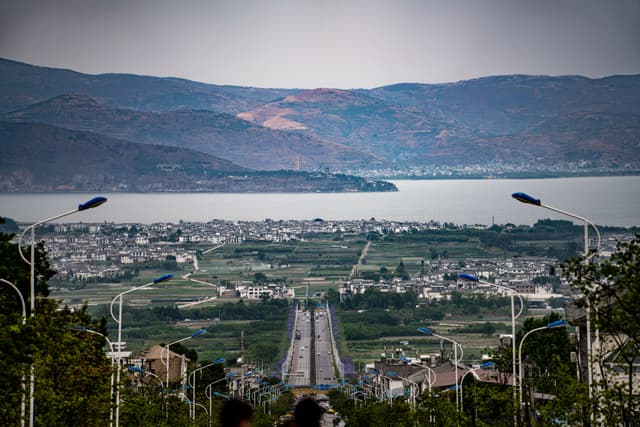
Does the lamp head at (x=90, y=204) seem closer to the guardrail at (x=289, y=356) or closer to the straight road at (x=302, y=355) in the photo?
the straight road at (x=302, y=355)

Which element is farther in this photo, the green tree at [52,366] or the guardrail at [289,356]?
the guardrail at [289,356]

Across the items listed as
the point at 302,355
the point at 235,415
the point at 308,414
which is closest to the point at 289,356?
the point at 302,355

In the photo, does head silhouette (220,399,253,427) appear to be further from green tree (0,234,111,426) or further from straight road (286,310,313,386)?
straight road (286,310,313,386)

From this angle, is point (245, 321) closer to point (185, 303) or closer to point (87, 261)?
point (185, 303)

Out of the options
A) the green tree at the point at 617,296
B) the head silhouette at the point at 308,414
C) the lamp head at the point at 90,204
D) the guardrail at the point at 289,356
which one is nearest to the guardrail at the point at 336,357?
the guardrail at the point at 289,356

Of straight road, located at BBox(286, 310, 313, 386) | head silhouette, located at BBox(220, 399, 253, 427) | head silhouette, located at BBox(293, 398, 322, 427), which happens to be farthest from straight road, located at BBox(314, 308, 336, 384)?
head silhouette, located at BBox(220, 399, 253, 427)

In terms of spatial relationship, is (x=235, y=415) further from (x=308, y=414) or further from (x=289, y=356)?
(x=289, y=356)

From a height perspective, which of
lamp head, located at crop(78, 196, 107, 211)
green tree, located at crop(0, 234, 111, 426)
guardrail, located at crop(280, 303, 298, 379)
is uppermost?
lamp head, located at crop(78, 196, 107, 211)

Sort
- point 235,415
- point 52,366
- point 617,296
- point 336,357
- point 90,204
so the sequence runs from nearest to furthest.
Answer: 1. point 235,415
2. point 617,296
3. point 90,204
4. point 52,366
5. point 336,357

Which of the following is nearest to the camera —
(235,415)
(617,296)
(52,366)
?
(235,415)
